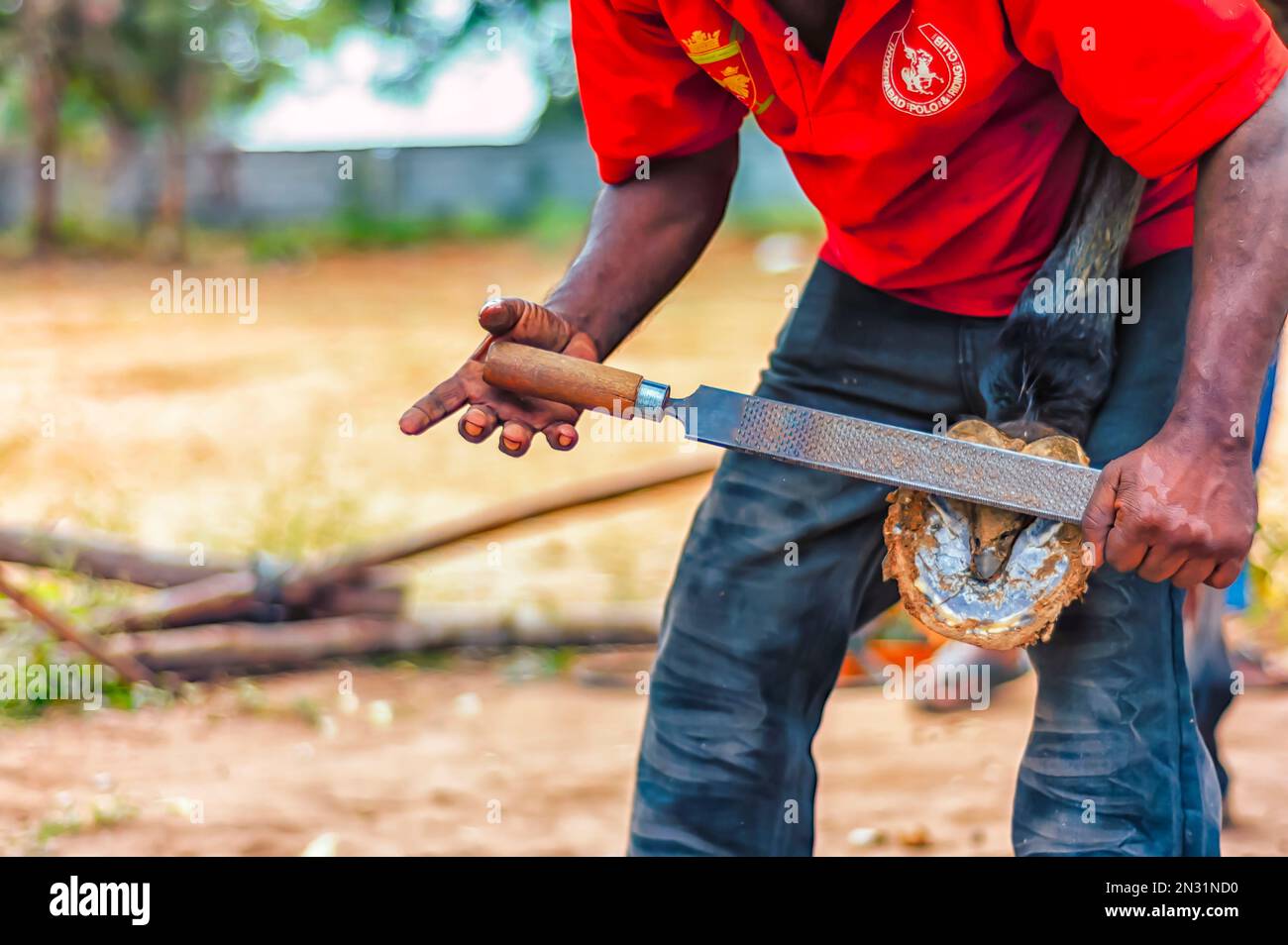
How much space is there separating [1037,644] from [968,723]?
203 cm

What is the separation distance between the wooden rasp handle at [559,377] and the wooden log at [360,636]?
2.52m

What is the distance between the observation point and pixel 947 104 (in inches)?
67.1

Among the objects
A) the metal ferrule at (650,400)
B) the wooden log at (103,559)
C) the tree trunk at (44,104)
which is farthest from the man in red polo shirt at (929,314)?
the tree trunk at (44,104)

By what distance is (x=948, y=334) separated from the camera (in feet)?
6.44

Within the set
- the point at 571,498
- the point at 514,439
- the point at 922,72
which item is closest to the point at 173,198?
the point at 571,498

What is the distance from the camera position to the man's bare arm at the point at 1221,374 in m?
1.55

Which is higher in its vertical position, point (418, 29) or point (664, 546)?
point (418, 29)

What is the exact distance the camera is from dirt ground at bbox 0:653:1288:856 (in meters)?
3.11

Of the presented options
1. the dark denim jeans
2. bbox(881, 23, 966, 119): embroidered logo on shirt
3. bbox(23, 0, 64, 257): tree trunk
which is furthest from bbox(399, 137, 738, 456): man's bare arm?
bbox(23, 0, 64, 257): tree trunk

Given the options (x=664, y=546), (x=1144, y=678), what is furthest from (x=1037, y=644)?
(x=664, y=546)

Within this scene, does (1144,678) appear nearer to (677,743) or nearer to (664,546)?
(677,743)

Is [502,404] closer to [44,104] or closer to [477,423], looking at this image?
[477,423]

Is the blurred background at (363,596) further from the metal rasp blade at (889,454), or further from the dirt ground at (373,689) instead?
the metal rasp blade at (889,454)

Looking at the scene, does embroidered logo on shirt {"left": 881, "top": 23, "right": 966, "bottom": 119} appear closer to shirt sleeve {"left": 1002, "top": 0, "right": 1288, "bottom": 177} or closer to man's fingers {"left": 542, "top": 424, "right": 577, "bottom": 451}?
shirt sleeve {"left": 1002, "top": 0, "right": 1288, "bottom": 177}
